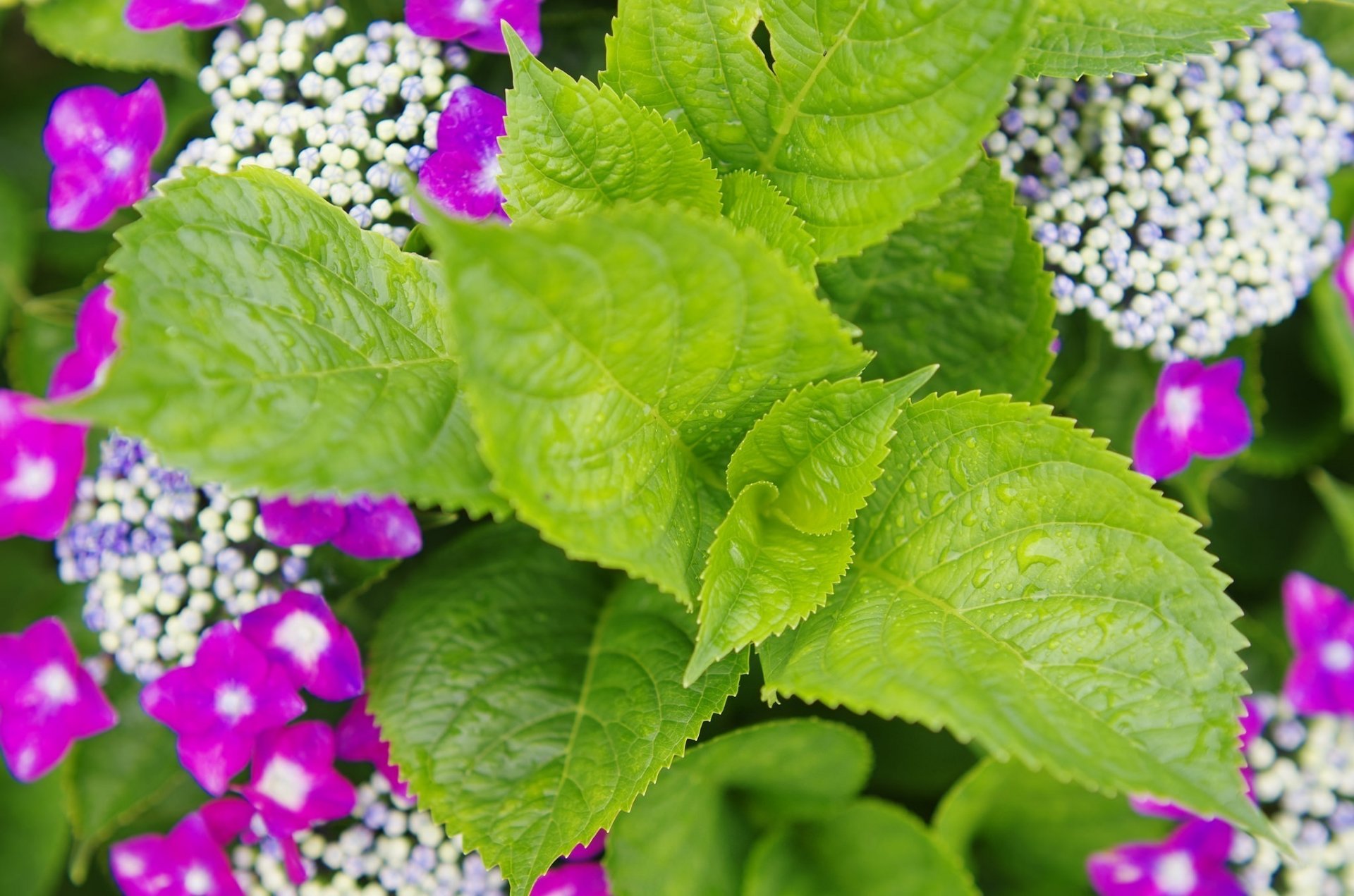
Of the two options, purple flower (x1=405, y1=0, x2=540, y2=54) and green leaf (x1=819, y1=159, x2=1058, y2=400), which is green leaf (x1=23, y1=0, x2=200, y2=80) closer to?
purple flower (x1=405, y1=0, x2=540, y2=54)

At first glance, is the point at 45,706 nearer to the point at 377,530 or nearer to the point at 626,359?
the point at 377,530

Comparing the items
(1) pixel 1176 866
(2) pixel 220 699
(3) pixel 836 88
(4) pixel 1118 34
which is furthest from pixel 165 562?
(1) pixel 1176 866

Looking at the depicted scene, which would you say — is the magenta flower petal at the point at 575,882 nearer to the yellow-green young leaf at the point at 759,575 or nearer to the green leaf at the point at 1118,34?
the yellow-green young leaf at the point at 759,575

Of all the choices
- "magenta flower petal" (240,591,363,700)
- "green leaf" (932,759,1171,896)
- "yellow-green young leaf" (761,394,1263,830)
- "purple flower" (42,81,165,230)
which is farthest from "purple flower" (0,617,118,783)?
"green leaf" (932,759,1171,896)

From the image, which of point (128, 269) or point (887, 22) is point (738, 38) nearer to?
point (887, 22)

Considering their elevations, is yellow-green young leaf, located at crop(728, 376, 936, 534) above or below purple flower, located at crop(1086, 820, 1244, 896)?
above

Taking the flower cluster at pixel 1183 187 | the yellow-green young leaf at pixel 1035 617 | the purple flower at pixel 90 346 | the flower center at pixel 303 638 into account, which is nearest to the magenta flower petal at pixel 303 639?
the flower center at pixel 303 638
